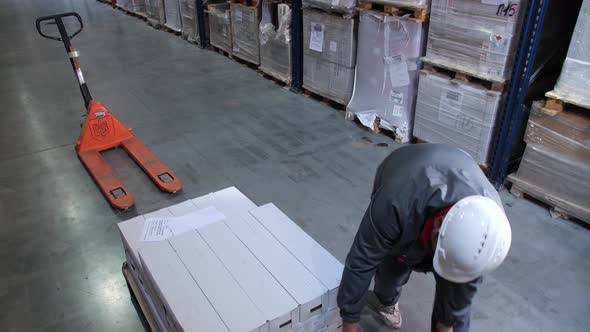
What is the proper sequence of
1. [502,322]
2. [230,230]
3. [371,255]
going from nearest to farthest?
[371,255], [230,230], [502,322]

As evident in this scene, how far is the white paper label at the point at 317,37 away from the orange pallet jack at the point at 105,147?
2.74 m

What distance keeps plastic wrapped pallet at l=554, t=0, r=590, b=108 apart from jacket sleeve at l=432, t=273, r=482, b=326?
92.1 inches

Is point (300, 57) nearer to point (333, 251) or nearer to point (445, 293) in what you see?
point (333, 251)

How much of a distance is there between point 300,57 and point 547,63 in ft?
11.6

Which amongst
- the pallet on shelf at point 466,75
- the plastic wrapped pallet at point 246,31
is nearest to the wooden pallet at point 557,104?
the pallet on shelf at point 466,75

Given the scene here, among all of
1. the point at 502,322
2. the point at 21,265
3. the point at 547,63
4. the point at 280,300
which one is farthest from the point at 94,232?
the point at 547,63

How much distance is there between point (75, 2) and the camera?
53.1ft

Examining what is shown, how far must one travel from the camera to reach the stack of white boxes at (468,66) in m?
3.88

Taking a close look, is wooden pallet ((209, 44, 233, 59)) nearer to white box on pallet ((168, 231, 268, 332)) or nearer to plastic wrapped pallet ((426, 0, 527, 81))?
plastic wrapped pallet ((426, 0, 527, 81))

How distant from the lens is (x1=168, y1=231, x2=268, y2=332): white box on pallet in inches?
80.5

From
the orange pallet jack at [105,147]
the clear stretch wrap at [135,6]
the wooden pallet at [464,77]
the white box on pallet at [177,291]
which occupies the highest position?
the wooden pallet at [464,77]

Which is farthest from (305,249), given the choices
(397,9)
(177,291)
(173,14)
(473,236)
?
(173,14)

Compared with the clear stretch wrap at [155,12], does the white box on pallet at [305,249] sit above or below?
below

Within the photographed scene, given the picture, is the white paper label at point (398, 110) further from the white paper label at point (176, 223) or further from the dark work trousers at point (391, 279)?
the white paper label at point (176, 223)
